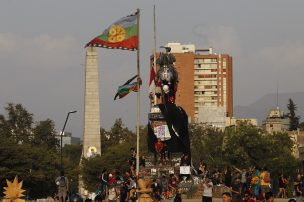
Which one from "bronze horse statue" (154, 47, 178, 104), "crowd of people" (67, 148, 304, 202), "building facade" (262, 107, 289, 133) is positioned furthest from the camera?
"building facade" (262, 107, 289, 133)

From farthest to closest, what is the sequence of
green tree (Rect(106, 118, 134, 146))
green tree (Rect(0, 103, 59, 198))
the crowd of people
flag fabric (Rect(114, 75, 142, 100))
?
green tree (Rect(106, 118, 134, 146)) < green tree (Rect(0, 103, 59, 198)) < flag fabric (Rect(114, 75, 142, 100)) < the crowd of people

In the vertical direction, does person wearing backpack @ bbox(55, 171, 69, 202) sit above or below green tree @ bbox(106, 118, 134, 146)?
below

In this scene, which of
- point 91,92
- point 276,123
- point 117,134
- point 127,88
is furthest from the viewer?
point 276,123

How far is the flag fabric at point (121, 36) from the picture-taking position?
1601 inches

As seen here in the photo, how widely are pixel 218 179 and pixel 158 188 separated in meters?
4.57

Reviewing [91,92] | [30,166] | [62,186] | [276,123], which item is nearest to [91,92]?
[91,92]

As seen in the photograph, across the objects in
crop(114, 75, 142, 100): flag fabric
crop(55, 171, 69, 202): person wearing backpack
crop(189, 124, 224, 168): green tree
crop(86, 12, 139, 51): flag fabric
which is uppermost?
crop(86, 12, 139, 51): flag fabric

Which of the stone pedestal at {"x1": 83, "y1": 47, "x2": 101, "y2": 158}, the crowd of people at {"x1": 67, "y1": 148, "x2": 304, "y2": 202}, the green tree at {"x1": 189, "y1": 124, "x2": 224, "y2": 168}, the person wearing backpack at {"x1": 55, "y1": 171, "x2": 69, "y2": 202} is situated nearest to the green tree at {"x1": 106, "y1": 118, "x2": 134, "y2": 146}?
the green tree at {"x1": 189, "y1": 124, "x2": 224, "y2": 168}

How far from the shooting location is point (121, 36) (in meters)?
41.8

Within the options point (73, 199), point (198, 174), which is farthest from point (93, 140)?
point (73, 199)

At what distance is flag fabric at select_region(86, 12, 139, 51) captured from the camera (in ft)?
133

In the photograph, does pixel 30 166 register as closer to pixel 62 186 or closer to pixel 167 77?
pixel 167 77

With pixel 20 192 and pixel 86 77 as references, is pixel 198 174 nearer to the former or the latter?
pixel 20 192

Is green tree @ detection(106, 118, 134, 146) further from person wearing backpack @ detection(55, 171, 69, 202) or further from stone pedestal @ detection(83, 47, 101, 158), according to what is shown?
person wearing backpack @ detection(55, 171, 69, 202)
